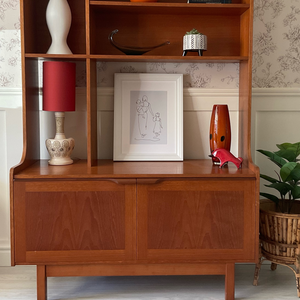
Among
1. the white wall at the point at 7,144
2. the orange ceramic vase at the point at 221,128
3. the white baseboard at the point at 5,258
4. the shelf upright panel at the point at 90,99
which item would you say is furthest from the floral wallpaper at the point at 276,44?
the white baseboard at the point at 5,258

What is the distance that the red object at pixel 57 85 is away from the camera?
204 centimetres

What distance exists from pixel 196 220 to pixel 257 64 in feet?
3.50

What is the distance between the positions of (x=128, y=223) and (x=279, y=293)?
3.00 ft

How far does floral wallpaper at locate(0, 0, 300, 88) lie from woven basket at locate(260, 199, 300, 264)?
826mm

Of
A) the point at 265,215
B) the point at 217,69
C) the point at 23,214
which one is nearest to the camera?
the point at 23,214

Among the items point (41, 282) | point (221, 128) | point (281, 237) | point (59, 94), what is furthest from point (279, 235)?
point (59, 94)

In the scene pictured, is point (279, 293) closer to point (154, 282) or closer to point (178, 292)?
point (178, 292)

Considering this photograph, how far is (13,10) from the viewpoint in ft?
7.51

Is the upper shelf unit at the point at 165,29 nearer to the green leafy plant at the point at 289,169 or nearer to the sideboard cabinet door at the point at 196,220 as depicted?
the green leafy plant at the point at 289,169

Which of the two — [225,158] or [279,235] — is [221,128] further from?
[279,235]

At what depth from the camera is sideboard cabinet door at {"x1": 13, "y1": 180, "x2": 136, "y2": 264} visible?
6.11 ft

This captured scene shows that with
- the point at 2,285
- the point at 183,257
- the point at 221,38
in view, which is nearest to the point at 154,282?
the point at 183,257

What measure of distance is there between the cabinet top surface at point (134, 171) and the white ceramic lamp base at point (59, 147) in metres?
0.04

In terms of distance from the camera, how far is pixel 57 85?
80.8 inches
